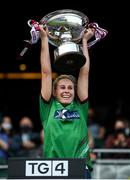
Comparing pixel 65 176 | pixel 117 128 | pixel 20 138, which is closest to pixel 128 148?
pixel 117 128

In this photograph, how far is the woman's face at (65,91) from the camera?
6027mm

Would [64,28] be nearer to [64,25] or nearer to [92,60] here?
[64,25]

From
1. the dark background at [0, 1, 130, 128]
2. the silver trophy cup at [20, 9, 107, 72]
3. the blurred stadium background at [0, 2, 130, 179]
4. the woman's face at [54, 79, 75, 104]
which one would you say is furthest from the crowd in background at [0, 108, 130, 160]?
the woman's face at [54, 79, 75, 104]

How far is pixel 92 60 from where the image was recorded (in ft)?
52.3

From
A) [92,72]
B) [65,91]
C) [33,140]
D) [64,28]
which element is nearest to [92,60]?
[92,72]

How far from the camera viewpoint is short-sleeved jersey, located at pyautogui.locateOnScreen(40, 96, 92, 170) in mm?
5864

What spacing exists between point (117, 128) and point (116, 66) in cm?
471

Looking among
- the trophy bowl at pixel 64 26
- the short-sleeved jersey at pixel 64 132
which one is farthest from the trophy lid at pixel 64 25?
Answer: the short-sleeved jersey at pixel 64 132

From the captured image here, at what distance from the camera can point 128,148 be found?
1095 centimetres

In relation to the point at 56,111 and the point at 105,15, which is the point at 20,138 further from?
the point at 56,111

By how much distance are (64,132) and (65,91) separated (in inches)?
12.6

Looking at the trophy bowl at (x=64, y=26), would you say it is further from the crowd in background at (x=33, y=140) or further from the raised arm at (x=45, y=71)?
the crowd in background at (x=33, y=140)

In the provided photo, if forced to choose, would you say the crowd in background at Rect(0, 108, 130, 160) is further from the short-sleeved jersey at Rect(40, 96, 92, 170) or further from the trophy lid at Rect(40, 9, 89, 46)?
the short-sleeved jersey at Rect(40, 96, 92, 170)

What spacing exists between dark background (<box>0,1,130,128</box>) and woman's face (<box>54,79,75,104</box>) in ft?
27.1
